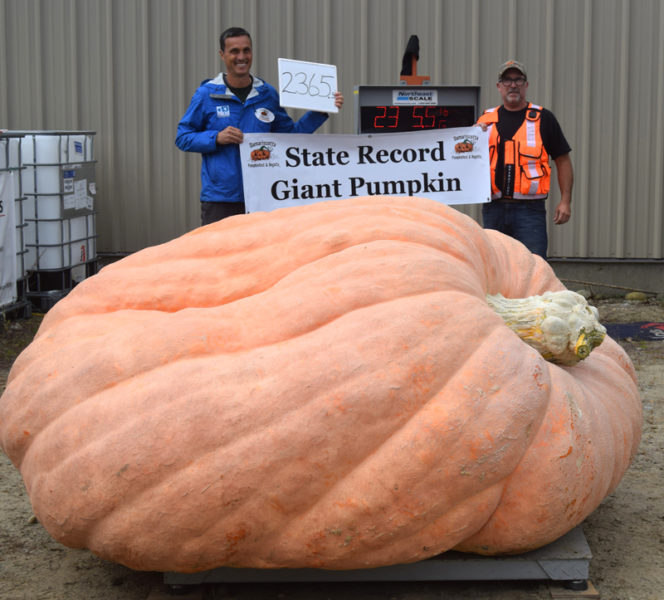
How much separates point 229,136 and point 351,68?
303cm

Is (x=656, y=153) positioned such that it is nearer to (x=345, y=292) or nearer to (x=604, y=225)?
(x=604, y=225)

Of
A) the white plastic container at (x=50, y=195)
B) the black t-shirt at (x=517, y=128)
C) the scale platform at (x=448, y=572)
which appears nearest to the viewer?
the scale platform at (x=448, y=572)

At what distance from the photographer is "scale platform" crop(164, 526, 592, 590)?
9.37 feet

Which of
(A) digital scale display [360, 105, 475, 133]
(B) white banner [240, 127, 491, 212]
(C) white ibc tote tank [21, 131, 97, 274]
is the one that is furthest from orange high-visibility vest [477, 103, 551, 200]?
(C) white ibc tote tank [21, 131, 97, 274]

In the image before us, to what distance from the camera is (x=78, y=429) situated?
8.58 feet

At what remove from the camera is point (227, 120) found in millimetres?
5957

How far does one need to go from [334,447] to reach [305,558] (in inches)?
13.7

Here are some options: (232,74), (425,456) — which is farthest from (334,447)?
(232,74)

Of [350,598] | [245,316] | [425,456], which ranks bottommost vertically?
[350,598]

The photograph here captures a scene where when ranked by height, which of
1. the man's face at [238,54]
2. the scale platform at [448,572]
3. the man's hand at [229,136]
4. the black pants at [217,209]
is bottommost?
the scale platform at [448,572]

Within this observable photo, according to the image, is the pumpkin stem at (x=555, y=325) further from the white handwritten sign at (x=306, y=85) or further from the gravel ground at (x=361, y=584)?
the white handwritten sign at (x=306, y=85)

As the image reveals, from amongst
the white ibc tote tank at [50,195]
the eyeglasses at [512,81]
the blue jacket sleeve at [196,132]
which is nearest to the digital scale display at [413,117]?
the eyeglasses at [512,81]

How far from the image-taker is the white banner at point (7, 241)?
7.00m

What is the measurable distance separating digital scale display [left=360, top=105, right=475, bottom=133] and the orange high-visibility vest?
24 centimetres
